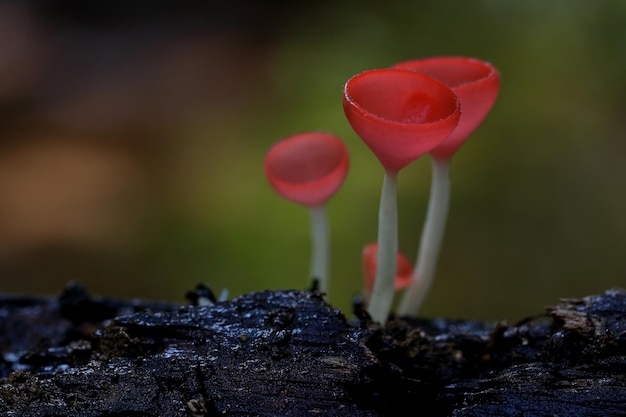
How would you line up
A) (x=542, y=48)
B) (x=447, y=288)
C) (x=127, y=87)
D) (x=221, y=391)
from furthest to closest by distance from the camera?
(x=127, y=87) < (x=542, y=48) < (x=447, y=288) < (x=221, y=391)

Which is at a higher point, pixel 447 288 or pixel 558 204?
pixel 558 204

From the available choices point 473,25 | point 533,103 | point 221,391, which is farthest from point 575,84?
point 221,391

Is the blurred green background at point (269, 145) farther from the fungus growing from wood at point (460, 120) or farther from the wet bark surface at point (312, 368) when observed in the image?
the wet bark surface at point (312, 368)

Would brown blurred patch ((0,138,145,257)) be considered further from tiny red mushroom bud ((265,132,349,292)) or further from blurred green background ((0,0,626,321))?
tiny red mushroom bud ((265,132,349,292))

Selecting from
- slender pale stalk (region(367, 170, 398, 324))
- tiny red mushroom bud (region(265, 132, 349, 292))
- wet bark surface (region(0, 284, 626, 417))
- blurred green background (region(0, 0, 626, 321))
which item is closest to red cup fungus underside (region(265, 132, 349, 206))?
tiny red mushroom bud (region(265, 132, 349, 292))

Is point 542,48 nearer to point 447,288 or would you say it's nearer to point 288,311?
point 447,288
